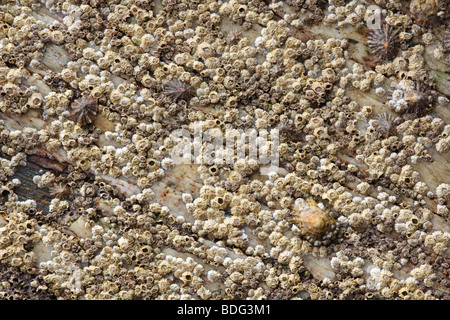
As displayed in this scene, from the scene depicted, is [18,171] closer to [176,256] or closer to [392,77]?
[176,256]

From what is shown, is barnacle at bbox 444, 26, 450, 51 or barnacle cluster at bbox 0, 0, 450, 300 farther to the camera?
barnacle at bbox 444, 26, 450, 51

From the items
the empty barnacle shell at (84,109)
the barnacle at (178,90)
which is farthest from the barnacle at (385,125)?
the empty barnacle shell at (84,109)

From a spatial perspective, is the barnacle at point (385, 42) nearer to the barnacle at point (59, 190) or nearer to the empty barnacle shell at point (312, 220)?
the empty barnacle shell at point (312, 220)

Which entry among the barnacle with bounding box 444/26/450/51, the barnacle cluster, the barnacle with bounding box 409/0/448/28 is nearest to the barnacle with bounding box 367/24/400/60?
the barnacle cluster

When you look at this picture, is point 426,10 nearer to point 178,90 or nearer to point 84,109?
point 178,90

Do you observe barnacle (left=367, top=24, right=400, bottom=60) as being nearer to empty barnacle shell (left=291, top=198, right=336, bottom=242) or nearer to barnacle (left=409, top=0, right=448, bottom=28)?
barnacle (left=409, top=0, right=448, bottom=28)

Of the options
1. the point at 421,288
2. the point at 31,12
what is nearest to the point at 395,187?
the point at 421,288
